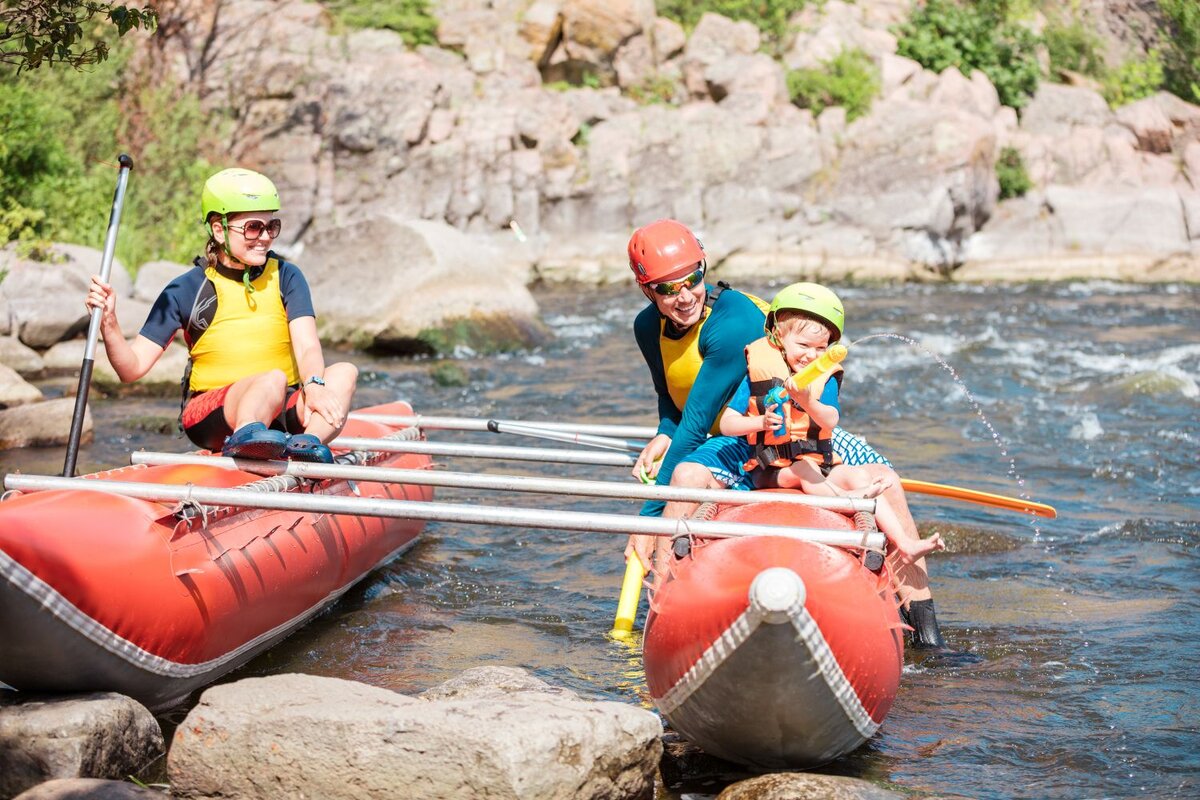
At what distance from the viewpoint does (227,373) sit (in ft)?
17.3

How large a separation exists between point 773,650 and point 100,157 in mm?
12500

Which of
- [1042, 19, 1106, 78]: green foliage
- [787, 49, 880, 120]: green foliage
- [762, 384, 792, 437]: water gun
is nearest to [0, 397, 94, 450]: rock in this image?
[762, 384, 792, 437]: water gun

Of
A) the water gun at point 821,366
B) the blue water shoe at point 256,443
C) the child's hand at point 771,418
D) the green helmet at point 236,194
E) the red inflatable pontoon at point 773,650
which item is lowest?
the red inflatable pontoon at point 773,650

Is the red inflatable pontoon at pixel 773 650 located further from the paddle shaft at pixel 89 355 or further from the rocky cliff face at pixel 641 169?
the rocky cliff face at pixel 641 169

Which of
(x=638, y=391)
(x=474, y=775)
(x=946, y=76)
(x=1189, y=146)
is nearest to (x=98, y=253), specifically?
(x=638, y=391)

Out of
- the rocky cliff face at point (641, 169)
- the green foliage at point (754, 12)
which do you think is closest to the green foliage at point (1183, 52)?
the rocky cliff face at point (641, 169)

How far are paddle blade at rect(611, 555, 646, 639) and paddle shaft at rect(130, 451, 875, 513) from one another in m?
0.41

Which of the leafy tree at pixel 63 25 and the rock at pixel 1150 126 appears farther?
the rock at pixel 1150 126

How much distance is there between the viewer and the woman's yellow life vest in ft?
14.0

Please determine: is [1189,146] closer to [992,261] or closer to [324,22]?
[992,261]

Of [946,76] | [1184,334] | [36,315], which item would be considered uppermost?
[946,76]

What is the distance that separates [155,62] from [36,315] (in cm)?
745

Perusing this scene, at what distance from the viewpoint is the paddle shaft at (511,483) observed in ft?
13.3

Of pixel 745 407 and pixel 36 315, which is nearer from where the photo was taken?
pixel 745 407
